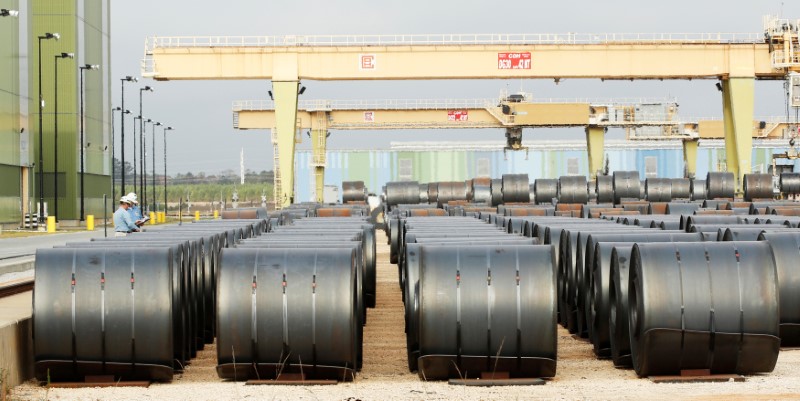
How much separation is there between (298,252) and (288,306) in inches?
20.7

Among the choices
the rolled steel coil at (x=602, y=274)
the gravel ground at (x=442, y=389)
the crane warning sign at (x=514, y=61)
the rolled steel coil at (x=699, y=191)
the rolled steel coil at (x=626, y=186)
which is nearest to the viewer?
the gravel ground at (x=442, y=389)

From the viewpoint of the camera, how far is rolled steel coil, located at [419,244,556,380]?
9250 millimetres

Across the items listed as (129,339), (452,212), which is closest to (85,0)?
(452,212)

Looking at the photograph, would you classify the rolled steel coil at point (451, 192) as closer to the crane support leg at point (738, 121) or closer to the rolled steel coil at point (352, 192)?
the rolled steel coil at point (352, 192)

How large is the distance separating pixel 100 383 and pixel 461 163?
75927mm

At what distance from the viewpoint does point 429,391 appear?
891 cm

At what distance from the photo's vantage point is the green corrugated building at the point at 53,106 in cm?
5525

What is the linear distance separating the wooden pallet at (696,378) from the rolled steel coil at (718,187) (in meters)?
27.6

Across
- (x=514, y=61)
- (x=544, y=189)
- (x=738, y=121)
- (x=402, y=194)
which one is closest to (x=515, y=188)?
(x=544, y=189)

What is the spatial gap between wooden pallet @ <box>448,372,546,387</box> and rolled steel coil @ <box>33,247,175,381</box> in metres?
2.71

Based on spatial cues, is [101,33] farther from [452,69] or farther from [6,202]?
[452,69]

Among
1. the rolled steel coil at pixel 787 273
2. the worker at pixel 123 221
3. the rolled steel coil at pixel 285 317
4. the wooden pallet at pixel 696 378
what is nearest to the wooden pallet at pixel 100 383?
the rolled steel coil at pixel 285 317

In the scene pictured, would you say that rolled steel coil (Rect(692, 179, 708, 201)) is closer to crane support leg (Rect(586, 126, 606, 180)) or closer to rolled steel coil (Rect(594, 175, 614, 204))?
rolled steel coil (Rect(594, 175, 614, 204))

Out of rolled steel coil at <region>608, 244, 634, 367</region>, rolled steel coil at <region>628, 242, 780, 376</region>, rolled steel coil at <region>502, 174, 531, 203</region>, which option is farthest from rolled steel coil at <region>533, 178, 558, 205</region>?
rolled steel coil at <region>628, 242, 780, 376</region>
